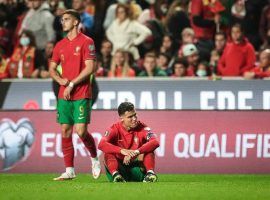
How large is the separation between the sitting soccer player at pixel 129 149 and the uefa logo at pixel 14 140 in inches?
139

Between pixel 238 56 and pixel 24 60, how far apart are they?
13.8 feet

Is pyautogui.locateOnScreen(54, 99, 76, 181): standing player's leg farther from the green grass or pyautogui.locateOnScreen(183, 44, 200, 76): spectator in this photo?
pyautogui.locateOnScreen(183, 44, 200, 76): spectator

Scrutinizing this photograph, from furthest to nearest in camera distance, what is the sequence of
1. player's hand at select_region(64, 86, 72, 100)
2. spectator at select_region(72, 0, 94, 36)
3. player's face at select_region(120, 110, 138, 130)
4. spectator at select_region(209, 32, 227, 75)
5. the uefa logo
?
spectator at select_region(72, 0, 94, 36)
spectator at select_region(209, 32, 227, 75)
the uefa logo
player's hand at select_region(64, 86, 72, 100)
player's face at select_region(120, 110, 138, 130)

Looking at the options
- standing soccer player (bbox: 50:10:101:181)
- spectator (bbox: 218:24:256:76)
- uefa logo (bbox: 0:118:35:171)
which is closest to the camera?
standing soccer player (bbox: 50:10:101:181)

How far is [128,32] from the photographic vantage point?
18.1 m

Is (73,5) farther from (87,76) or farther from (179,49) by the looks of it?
(87,76)

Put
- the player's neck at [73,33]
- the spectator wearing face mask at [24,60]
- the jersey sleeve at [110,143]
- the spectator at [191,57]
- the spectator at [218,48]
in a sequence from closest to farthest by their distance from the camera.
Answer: the jersey sleeve at [110,143], the player's neck at [73,33], the spectator at [191,57], the spectator at [218,48], the spectator wearing face mask at [24,60]

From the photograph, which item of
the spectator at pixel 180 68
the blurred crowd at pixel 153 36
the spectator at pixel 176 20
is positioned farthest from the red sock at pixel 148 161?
the spectator at pixel 176 20

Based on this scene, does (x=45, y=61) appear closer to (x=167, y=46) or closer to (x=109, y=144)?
(x=167, y=46)

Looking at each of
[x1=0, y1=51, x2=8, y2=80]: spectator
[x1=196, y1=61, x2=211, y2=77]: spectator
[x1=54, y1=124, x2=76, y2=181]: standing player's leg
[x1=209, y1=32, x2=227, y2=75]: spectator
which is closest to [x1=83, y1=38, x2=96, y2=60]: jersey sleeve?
[x1=54, y1=124, x2=76, y2=181]: standing player's leg

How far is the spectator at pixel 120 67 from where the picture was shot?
1698 centimetres

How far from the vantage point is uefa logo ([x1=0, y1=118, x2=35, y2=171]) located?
1491 cm

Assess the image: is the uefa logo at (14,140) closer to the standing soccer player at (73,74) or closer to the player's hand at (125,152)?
the standing soccer player at (73,74)

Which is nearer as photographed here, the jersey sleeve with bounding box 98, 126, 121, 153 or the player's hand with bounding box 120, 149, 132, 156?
the player's hand with bounding box 120, 149, 132, 156
